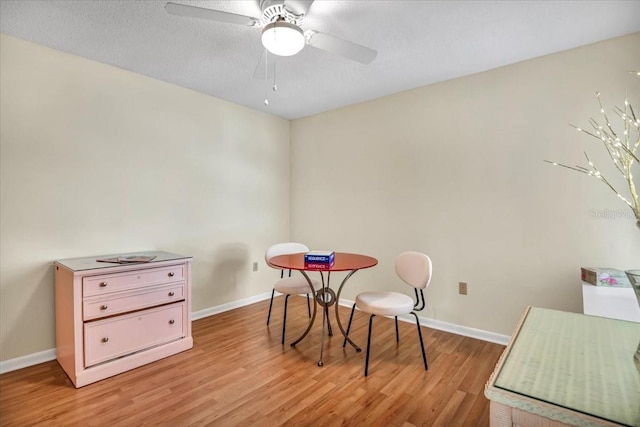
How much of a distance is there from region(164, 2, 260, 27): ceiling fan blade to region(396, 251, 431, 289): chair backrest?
76.8 inches

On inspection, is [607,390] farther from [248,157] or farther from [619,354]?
[248,157]

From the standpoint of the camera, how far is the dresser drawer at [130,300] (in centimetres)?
211

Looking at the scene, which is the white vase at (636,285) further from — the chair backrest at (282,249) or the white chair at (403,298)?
the chair backrest at (282,249)

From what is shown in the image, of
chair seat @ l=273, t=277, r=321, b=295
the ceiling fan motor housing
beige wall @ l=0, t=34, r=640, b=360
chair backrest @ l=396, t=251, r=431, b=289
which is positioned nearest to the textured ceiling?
the ceiling fan motor housing

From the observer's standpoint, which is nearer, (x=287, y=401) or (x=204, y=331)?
(x=287, y=401)

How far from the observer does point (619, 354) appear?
2.83 ft

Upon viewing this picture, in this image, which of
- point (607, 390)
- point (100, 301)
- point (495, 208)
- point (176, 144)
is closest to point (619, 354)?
point (607, 390)

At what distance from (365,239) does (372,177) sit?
0.71 m

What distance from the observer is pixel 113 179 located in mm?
2730

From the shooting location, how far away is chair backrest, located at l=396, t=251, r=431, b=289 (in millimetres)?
2330

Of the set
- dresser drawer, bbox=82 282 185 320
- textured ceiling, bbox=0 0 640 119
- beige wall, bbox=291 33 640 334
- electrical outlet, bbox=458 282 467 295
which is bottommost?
electrical outlet, bbox=458 282 467 295

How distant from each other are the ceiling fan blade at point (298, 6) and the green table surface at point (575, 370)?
6.01 feet

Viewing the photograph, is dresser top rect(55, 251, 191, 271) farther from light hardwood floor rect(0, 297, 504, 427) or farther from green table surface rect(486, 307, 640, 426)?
green table surface rect(486, 307, 640, 426)

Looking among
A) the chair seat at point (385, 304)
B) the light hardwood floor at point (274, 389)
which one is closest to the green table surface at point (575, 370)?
the light hardwood floor at point (274, 389)
